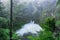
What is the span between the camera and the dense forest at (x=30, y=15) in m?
3.86

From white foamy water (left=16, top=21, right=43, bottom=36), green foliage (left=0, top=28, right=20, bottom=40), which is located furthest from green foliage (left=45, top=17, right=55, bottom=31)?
green foliage (left=0, top=28, right=20, bottom=40)

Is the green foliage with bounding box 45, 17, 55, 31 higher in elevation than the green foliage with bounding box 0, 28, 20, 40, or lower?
higher

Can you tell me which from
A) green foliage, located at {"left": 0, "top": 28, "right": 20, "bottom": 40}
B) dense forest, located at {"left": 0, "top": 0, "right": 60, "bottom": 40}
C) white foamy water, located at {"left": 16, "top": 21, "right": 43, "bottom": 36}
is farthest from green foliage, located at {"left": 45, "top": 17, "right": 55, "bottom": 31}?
green foliage, located at {"left": 0, "top": 28, "right": 20, "bottom": 40}

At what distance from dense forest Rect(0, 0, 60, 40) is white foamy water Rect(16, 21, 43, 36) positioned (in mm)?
41

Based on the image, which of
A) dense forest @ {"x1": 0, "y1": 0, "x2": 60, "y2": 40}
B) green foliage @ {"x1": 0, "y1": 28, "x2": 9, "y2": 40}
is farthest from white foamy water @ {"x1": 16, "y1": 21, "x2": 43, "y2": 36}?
green foliage @ {"x1": 0, "y1": 28, "x2": 9, "y2": 40}

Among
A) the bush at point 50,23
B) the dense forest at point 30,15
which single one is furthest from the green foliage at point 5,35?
the bush at point 50,23

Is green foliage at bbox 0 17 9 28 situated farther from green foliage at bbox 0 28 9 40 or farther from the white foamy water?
the white foamy water

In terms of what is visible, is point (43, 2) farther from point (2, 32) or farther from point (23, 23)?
point (2, 32)

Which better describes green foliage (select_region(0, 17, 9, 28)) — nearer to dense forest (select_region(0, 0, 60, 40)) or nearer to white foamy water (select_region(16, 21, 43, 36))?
dense forest (select_region(0, 0, 60, 40))

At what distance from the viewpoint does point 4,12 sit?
387cm

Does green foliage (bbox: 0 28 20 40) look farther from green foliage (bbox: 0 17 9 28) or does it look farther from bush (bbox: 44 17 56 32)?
bush (bbox: 44 17 56 32)

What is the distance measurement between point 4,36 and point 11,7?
0.42 metres

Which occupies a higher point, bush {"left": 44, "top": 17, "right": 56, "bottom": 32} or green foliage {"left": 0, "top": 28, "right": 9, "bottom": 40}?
bush {"left": 44, "top": 17, "right": 56, "bottom": 32}

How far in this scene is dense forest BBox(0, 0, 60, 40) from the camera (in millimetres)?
3863
